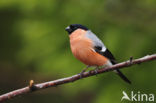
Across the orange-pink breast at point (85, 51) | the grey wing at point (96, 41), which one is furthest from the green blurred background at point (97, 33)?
the orange-pink breast at point (85, 51)

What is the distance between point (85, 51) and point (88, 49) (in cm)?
8

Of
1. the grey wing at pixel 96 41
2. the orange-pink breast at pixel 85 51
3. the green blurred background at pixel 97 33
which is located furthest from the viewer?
the green blurred background at pixel 97 33

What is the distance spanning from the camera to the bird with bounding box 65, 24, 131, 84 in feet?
14.1

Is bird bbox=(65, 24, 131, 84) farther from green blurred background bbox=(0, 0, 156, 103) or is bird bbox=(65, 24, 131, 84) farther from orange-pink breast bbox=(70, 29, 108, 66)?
green blurred background bbox=(0, 0, 156, 103)

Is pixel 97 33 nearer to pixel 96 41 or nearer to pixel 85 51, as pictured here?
pixel 96 41

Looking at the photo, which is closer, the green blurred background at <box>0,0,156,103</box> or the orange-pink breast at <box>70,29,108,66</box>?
A: the orange-pink breast at <box>70,29,108,66</box>

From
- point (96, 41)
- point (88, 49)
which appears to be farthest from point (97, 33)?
point (88, 49)

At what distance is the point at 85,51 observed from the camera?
437cm

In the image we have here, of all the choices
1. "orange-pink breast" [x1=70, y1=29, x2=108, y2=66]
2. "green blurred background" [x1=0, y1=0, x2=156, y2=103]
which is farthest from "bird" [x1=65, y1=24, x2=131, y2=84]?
"green blurred background" [x1=0, y1=0, x2=156, y2=103]

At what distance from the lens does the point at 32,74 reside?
809cm

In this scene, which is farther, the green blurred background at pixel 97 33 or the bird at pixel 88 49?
the green blurred background at pixel 97 33

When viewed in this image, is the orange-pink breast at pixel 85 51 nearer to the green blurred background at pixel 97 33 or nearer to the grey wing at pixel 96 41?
the grey wing at pixel 96 41

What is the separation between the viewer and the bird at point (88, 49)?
4301 millimetres

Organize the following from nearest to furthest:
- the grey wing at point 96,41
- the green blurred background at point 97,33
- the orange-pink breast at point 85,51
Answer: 1. the orange-pink breast at point 85,51
2. the grey wing at point 96,41
3. the green blurred background at point 97,33
